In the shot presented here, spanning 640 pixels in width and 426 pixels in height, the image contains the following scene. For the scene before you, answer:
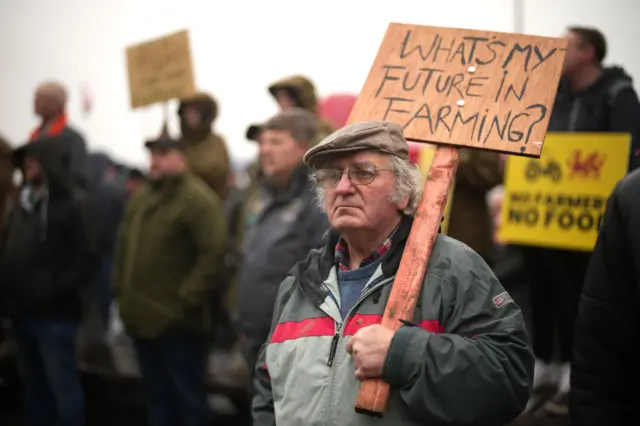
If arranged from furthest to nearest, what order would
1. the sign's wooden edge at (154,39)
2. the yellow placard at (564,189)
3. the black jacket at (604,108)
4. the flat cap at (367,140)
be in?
the sign's wooden edge at (154,39) < the yellow placard at (564,189) < the black jacket at (604,108) < the flat cap at (367,140)

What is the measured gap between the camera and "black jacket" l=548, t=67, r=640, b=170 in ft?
10.7

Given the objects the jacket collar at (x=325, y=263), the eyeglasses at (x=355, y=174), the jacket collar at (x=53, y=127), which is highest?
the jacket collar at (x=53, y=127)

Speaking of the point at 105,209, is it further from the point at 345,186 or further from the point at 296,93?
the point at 345,186

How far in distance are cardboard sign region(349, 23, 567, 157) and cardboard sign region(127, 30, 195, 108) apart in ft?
9.05

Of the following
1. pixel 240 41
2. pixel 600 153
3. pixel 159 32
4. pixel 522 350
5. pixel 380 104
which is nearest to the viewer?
pixel 522 350

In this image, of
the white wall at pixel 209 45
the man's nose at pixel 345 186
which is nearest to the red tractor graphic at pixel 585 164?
the white wall at pixel 209 45

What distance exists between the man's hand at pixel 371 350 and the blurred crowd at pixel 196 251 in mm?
1735

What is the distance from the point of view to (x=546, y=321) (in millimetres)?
4137

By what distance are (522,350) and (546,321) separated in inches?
87.7

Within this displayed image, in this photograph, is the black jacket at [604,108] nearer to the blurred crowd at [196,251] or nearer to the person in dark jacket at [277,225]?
the blurred crowd at [196,251]

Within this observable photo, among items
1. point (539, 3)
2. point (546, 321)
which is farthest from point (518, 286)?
point (539, 3)

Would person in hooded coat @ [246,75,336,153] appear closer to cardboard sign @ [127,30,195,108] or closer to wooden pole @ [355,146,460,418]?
cardboard sign @ [127,30,195,108]

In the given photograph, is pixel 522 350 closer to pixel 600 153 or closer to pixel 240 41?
pixel 600 153

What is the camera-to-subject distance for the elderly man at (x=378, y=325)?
1.92 m
